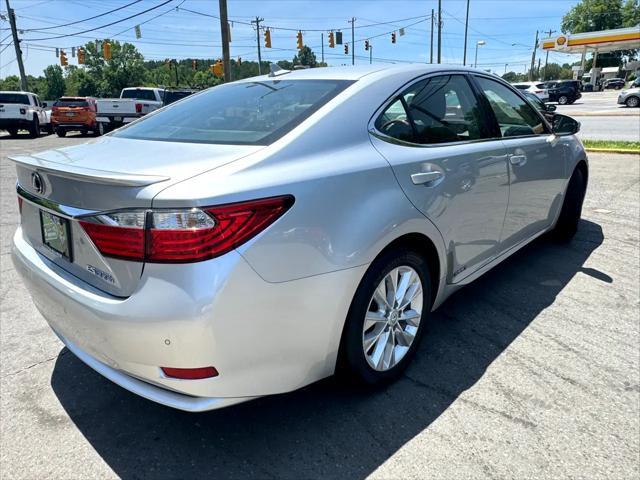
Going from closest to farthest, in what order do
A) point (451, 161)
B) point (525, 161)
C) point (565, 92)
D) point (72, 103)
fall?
1. point (451, 161)
2. point (525, 161)
3. point (72, 103)
4. point (565, 92)

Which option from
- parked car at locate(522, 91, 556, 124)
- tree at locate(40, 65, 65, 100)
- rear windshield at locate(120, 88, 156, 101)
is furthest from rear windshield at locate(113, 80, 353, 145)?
tree at locate(40, 65, 65, 100)

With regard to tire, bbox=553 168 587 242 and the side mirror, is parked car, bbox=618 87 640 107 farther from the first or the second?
the side mirror

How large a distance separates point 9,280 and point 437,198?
3630 mm

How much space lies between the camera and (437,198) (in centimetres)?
262

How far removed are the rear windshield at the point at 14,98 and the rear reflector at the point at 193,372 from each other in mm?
25130

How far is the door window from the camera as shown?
3.45m

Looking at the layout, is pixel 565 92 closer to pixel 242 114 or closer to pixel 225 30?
pixel 225 30

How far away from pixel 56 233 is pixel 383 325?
1562mm

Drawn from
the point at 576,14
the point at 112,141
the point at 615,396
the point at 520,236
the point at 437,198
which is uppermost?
the point at 576,14

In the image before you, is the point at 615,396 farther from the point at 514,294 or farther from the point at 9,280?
the point at 9,280

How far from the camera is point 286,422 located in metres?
2.39

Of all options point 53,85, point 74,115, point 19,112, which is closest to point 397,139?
point 74,115

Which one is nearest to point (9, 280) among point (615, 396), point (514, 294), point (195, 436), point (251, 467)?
point (195, 436)

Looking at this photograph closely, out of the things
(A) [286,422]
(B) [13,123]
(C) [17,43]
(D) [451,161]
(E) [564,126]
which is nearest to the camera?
(A) [286,422]
